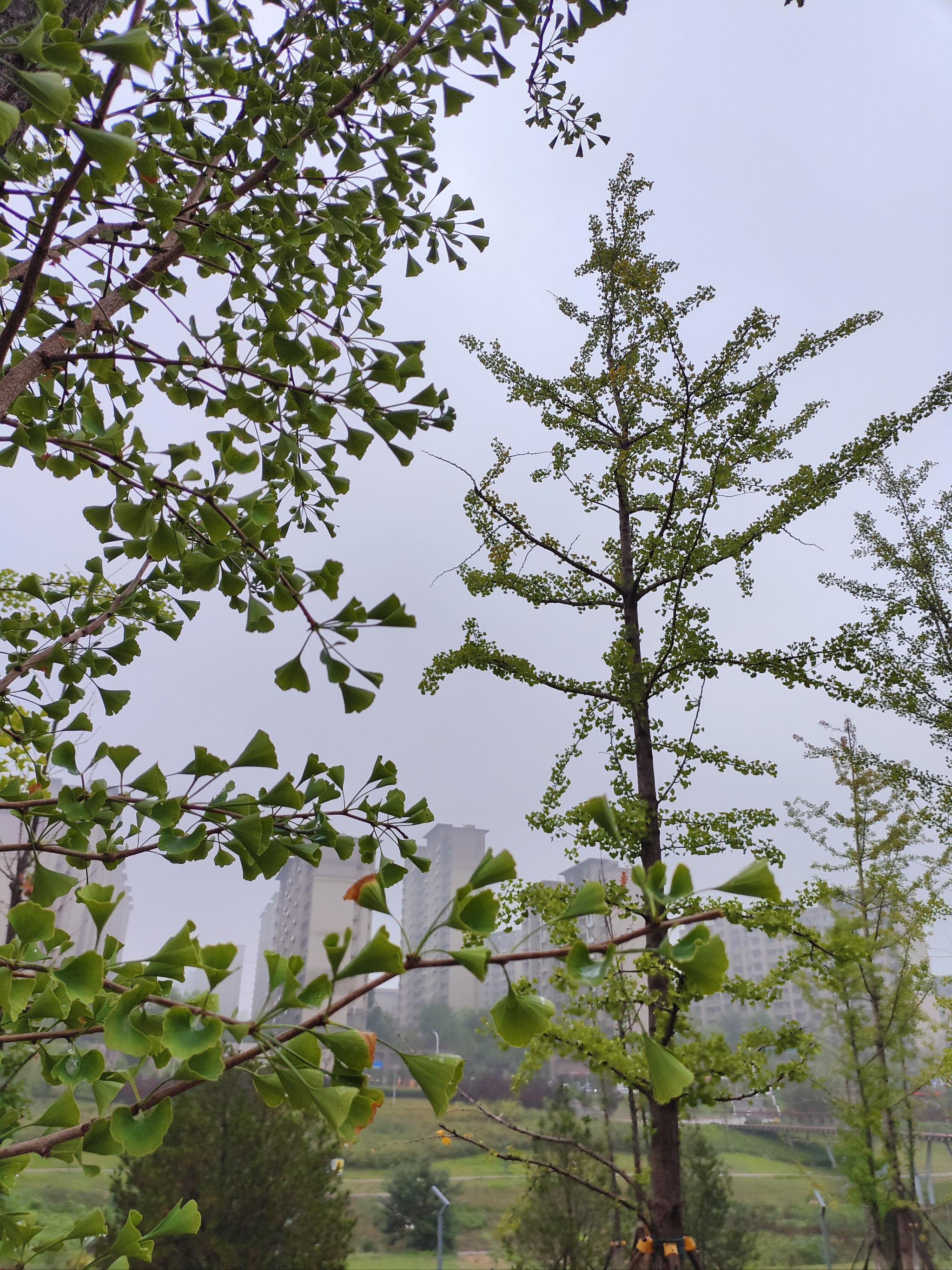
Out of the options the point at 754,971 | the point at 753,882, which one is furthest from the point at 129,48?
the point at 754,971

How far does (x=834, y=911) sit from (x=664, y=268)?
280 inches

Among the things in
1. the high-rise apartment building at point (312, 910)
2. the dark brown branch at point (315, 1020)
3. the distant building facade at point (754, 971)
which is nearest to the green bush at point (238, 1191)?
the dark brown branch at point (315, 1020)

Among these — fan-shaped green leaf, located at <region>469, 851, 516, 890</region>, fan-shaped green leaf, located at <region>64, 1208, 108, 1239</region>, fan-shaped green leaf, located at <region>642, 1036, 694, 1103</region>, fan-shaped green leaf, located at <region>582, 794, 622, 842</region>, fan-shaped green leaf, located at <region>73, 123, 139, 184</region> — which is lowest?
fan-shaped green leaf, located at <region>64, 1208, 108, 1239</region>

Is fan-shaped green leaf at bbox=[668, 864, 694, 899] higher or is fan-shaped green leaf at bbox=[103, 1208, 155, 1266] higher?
fan-shaped green leaf at bbox=[668, 864, 694, 899]

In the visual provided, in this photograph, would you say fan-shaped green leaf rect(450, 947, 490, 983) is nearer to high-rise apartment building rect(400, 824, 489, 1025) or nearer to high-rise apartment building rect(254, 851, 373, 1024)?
high-rise apartment building rect(254, 851, 373, 1024)

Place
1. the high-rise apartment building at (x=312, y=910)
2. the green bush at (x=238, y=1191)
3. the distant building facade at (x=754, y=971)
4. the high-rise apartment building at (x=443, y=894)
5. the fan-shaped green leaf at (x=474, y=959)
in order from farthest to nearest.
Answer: the high-rise apartment building at (x=443, y=894), the high-rise apartment building at (x=312, y=910), the distant building facade at (x=754, y=971), the green bush at (x=238, y=1191), the fan-shaped green leaf at (x=474, y=959)

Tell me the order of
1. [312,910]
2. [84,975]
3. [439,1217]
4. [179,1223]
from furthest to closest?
[312,910]
[439,1217]
[179,1223]
[84,975]

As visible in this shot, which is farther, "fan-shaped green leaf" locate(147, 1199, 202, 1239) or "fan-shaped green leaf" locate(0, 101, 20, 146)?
"fan-shaped green leaf" locate(147, 1199, 202, 1239)

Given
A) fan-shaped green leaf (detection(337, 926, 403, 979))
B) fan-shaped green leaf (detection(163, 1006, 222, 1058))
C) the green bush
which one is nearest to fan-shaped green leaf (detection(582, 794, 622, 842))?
fan-shaped green leaf (detection(337, 926, 403, 979))

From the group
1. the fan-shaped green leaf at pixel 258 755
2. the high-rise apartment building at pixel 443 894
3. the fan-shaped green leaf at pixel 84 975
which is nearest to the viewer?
the fan-shaped green leaf at pixel 84 975

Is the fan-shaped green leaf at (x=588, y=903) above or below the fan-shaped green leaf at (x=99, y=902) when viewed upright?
above

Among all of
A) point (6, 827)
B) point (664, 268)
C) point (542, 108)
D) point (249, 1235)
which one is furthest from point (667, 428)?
point (6, 827)

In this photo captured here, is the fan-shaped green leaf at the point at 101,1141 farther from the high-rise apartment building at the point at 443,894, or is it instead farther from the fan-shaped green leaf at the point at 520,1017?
the high-rise apartment building at the point at 443,894

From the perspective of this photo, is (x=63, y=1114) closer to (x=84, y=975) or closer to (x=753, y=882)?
(x=84, y=975)
